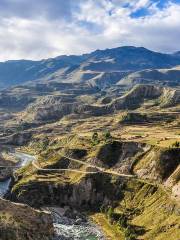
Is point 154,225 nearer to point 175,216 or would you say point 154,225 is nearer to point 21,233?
point 175,216

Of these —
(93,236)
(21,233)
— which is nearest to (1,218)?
(21,233)

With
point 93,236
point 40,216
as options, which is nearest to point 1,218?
point 40,216

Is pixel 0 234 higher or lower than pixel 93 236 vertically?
higher

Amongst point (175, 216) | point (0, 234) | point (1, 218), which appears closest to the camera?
point (0, 234)

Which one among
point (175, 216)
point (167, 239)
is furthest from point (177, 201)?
point (167, 239)

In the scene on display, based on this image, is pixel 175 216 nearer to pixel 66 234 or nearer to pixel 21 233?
pixel 66 234

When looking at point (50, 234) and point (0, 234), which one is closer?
point (0, 234)

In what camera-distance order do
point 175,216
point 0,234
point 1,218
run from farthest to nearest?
point 175,216, point 1,218, point 0,234

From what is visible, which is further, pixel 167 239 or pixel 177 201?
pixel 177 201
